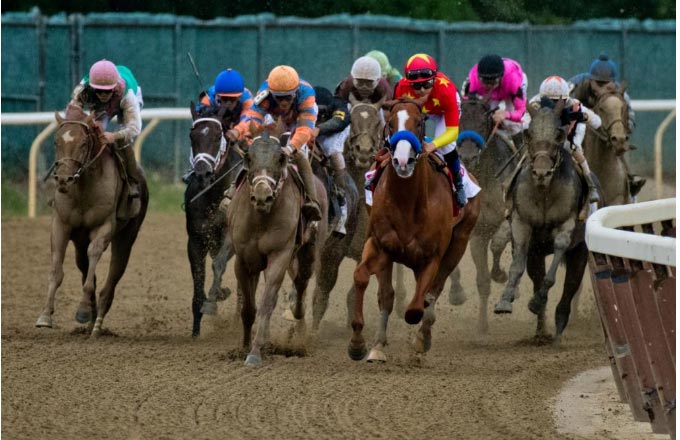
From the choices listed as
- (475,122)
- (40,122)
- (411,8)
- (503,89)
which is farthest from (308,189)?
(411,8)

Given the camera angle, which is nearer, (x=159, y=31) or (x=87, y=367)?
(x=87, y=367)

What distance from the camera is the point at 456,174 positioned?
1038cm

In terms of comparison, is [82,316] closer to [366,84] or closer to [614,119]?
[366,84]

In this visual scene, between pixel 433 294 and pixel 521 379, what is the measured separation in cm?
127

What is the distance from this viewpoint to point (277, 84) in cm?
1023

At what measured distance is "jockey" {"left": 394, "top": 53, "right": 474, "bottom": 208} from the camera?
32.6 ft

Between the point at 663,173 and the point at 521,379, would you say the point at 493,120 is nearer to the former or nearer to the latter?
the point at 521,379

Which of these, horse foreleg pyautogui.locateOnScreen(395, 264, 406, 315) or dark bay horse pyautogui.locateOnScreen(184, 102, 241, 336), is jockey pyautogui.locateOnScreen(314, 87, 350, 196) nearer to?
dark bay horse pyautogui.locateOnScreen(184, 102, 241, 336)

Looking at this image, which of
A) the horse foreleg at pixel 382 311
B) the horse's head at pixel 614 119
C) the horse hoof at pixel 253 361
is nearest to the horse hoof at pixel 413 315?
the horse foreleg at pixel 382 311

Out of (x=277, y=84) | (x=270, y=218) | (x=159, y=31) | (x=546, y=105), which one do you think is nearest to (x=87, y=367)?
(x=270, y=218)

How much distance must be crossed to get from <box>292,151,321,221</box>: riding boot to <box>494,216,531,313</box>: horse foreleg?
160 centimetres

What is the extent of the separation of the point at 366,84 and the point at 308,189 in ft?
7.13

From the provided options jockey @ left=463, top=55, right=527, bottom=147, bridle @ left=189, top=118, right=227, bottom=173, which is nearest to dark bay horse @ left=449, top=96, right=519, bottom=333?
Answer: jockey @ left=463, top=55, right=527, bottom=147

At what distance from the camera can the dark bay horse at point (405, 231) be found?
9461mm
